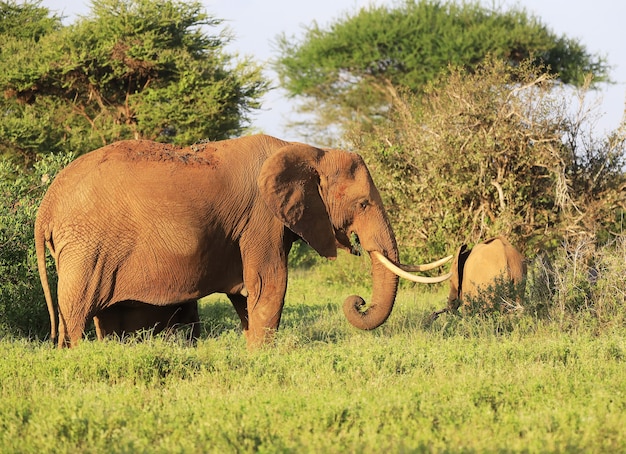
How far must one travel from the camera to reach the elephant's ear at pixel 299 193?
8.12 metres

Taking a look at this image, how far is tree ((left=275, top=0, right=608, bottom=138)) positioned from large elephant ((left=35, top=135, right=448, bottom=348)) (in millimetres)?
20151

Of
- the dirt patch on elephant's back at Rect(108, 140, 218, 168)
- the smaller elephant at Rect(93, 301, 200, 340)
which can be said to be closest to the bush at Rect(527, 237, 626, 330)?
the smaller elephant at Rect(93, 301, 200, 340)

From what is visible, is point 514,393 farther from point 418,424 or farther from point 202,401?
point 202,401

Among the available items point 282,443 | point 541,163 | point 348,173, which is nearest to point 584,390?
point 282,443

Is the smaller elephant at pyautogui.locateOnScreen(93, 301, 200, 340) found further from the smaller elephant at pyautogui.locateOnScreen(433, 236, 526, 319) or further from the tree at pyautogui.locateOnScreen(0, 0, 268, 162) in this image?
the tree at pyautogui.locateOnScreen(0, 0, 268, 162)

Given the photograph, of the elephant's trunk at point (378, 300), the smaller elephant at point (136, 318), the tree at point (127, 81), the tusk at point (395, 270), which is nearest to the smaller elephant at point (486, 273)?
the elephant's trunk at point (378, 300)

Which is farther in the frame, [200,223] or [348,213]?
[348,213]

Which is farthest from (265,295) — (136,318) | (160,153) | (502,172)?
(502,172)

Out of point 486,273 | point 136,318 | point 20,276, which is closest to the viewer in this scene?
point 136,318

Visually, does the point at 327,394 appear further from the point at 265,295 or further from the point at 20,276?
the point at 20,276

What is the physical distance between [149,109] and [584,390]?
55.2ft

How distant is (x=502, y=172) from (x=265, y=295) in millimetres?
7169

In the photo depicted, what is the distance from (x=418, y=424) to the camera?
5609mm

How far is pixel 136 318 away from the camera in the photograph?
8664mm
